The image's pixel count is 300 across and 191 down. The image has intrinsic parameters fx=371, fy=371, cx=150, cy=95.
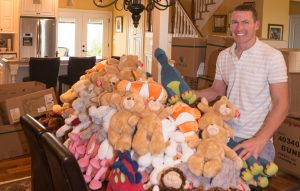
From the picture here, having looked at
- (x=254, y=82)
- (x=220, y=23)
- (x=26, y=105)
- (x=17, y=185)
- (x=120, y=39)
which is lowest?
(x=17, y=185)

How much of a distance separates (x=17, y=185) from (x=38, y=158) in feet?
4.93

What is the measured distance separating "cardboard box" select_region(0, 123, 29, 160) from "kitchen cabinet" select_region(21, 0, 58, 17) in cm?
508

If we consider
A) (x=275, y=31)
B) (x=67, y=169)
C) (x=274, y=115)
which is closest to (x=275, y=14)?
(x=275, y=31)

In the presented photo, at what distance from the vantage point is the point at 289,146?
3.51 m

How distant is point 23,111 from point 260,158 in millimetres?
2783

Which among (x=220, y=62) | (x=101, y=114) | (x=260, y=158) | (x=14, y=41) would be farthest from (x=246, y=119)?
(x=14, y=41)

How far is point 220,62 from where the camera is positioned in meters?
2.31

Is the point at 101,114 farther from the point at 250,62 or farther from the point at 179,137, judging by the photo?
the point at 250,62

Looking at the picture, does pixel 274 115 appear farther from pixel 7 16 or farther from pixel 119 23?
pixel 119 23

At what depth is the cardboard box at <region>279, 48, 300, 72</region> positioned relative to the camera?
2879mm

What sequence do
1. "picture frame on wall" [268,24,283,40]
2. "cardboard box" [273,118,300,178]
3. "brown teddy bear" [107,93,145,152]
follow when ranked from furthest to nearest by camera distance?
"picture frame on wall" [268,24,283,40] < "cardboard box" [273,118,300,178] < "brown teddy bear" [107,93,145,152]

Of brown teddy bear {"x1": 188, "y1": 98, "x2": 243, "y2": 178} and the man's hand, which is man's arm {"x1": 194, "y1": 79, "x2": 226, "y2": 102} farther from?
brown teddy bear {"x1": 188, "y1": 98, "x2": 243, "y2": 178}

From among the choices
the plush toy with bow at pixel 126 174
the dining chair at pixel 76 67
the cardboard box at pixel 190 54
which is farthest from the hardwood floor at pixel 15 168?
the plush toy with bow at pixel 126 174

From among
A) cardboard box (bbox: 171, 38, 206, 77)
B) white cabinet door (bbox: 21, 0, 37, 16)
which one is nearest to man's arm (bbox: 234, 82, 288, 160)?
cardboard box (bbox: 171, 38, 206, 77)
